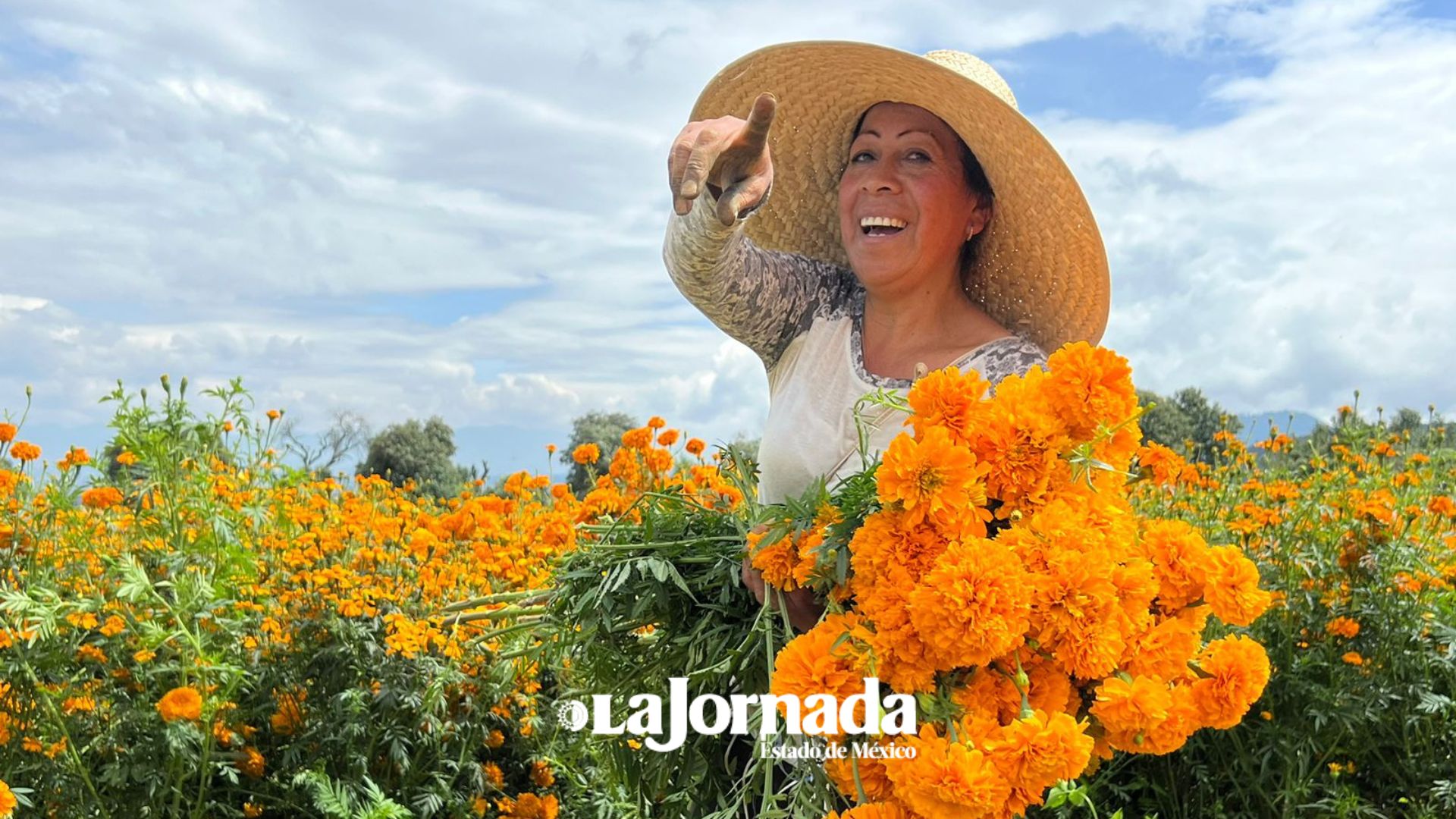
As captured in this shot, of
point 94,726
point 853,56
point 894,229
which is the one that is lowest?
point 94,726

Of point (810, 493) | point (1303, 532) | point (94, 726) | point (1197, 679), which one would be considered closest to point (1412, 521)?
point (1303, 532)

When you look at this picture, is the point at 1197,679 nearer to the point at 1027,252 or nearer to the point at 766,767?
the point at 766,767

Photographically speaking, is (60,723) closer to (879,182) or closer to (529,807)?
(529,807)

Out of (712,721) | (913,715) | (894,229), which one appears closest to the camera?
(913,715)

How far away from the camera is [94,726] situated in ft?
9.59

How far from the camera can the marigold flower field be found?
1.28 meters

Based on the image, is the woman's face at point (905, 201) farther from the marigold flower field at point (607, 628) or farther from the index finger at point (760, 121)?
the marigold flower field at point (607, 628)

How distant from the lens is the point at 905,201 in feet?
6.54

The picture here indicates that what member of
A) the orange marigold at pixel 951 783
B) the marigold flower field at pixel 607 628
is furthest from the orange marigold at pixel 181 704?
the orange marigold at pixel 951 783

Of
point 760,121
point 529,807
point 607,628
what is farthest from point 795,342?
point 529,807

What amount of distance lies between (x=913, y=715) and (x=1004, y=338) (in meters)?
1.01

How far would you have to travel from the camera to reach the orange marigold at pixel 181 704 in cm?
264

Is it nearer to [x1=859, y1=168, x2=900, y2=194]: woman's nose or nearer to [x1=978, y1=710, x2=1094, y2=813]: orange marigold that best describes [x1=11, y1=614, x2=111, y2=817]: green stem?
[x1=859, y1=168, x2=900, y2=194]: woman's nose

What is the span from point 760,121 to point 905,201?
0.35 meters
